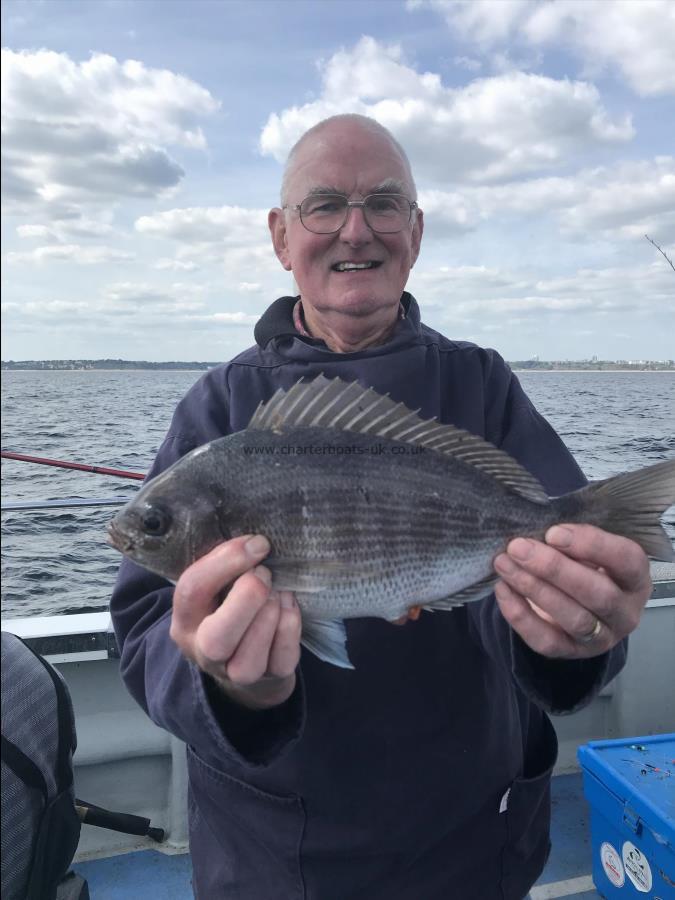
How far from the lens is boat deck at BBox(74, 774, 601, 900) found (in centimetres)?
423

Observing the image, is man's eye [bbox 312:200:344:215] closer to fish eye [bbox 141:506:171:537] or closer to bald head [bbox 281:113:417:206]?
bald head [bbox 281:113:417:206]

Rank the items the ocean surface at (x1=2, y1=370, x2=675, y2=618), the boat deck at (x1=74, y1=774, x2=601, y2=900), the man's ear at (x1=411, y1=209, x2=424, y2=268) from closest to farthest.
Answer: the man's ear at (x1=411, y1=209, x2=424, y2=268) → the boat deck at (x1=74, y1=774, x2=601, y2=900) → the ocean surface at (x1=2, y1=370, x2=675, y2=618)

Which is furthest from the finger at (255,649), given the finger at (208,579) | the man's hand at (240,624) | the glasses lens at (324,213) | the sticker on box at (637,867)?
the sticker on box at (637,867)

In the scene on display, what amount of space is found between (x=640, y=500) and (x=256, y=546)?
1282mm

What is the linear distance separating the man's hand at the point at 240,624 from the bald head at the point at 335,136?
5.71 ft

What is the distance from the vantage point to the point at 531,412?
9.22 ft

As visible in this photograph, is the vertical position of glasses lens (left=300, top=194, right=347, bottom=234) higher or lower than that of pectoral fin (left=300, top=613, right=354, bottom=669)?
higher

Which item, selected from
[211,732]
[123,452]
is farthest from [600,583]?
[123,452]

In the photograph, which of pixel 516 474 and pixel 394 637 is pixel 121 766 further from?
pixel 516 474

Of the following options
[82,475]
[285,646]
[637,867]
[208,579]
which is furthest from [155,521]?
[82,475]

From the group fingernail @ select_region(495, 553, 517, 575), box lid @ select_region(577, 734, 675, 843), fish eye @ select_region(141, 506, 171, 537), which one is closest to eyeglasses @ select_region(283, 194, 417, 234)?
fish eye @ select_region(141, 506, 171, 537)

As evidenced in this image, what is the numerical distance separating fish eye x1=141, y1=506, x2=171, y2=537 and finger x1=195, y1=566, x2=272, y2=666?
1.44ft

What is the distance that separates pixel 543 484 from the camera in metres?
2.65

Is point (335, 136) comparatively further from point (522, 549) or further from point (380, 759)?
point (380, 759)
